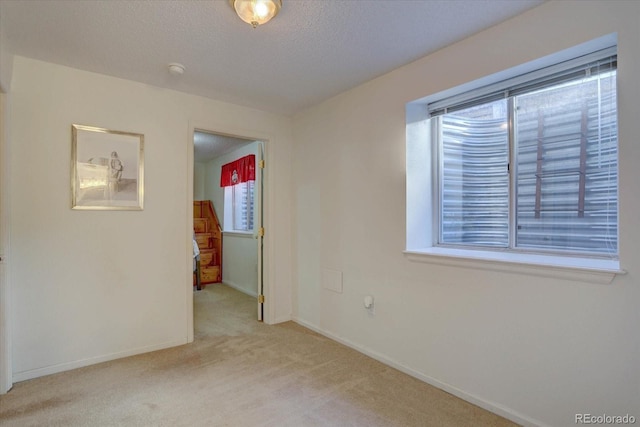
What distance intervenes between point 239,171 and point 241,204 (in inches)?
27.3

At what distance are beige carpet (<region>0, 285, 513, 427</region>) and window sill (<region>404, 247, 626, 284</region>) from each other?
90 centimetres

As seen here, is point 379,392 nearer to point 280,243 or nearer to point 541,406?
point 541,406

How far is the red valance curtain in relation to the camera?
4.79 meters

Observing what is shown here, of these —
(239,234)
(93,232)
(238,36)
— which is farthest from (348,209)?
(239,234)

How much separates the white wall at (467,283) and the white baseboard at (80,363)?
4.84ft

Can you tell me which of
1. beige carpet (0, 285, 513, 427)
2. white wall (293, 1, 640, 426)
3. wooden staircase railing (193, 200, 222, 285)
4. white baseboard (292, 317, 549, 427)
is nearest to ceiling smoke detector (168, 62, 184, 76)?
white wall (293, 1, 640, 426)

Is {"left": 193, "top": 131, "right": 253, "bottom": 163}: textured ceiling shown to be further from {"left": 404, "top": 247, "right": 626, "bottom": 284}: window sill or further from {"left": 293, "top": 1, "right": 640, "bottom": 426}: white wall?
{"left": 404, "top": 247, "right": 626, "bottom": 284}: window sill

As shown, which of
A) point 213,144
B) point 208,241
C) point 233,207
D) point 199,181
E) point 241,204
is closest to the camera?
point 213,144

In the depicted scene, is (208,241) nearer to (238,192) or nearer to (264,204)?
(238,192)

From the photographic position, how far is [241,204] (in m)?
5.58

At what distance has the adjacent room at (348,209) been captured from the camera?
67.8 inches
